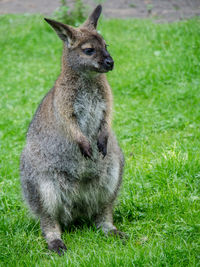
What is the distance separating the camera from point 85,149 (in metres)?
4.07

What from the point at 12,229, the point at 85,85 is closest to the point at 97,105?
the point at 85,85

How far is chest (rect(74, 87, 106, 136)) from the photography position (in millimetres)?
4234

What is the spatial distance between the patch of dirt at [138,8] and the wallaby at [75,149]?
6714mm

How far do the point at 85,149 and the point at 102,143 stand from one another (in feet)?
0.60

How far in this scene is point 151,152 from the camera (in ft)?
18.8

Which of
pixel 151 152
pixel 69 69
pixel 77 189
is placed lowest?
pixel 151 152

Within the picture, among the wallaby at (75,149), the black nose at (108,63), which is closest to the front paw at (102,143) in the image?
the wallaby at (75,149)

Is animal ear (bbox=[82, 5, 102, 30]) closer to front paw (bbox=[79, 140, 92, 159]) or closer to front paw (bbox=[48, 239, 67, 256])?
front paw (bbox=[79, 140, 92, 159])

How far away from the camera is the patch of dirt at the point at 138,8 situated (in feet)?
36.2

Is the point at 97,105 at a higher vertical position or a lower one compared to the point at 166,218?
higher

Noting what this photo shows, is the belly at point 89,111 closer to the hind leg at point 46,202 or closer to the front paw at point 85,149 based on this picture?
the front paw at point 85,149

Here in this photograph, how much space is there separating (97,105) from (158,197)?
1086 mm

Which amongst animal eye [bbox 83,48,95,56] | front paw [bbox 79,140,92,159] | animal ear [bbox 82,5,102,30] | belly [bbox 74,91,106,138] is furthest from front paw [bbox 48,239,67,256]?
animal ear [bbox 82,5,102,30]

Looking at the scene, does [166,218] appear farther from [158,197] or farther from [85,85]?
[85,85]
